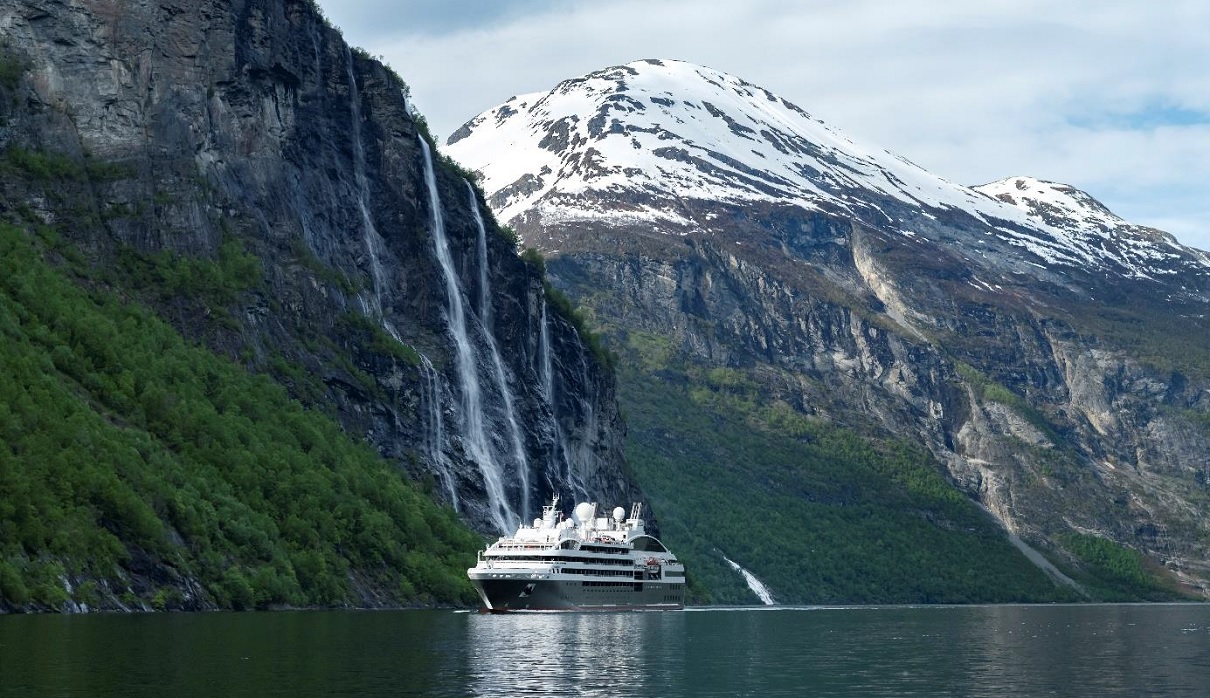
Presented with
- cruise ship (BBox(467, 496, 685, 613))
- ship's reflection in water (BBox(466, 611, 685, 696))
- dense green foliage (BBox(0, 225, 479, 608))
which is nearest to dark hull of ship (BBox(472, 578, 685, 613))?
cruise ship (BBox(467, 496, 685, 613))

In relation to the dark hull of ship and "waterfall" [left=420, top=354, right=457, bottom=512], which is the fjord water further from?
"waterfall" [left=420, top=354, right=457, bottom=512]

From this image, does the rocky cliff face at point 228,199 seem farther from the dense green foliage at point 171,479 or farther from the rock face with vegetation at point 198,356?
the dense green foliage at point 171,479

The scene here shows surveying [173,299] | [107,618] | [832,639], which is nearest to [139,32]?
[173,299]

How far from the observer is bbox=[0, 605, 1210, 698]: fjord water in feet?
257

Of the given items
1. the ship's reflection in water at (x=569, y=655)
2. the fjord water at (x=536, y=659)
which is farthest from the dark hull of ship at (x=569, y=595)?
the fjord water at (x=536, y=659)

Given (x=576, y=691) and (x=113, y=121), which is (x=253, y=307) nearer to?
(x=113, y=121)

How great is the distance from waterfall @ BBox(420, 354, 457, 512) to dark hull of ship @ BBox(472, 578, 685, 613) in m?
24.3

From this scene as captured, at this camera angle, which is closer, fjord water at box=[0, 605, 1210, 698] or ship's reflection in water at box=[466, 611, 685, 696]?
fjord water at box=[0, 605, 1210, 698]

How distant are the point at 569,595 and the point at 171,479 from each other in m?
38.9

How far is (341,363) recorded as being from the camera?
18512cm

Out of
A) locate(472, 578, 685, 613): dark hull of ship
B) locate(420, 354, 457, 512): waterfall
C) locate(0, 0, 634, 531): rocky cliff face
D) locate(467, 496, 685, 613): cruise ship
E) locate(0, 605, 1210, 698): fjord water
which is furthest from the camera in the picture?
locate(420, 354, 457, 512): waterfall

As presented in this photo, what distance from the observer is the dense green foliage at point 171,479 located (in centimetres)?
12012

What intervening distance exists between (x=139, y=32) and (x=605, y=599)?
7380cm

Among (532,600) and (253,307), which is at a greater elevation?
(253,307)
